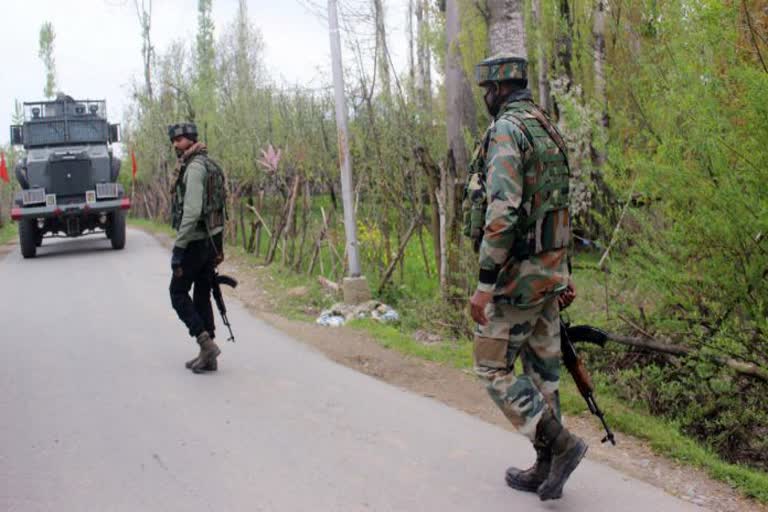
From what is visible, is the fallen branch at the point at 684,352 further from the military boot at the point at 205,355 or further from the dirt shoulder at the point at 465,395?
the military boot at the point at 205,355

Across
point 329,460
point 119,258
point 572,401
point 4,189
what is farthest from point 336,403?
point 4,189

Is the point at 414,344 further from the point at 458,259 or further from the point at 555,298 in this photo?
the point at 555,298

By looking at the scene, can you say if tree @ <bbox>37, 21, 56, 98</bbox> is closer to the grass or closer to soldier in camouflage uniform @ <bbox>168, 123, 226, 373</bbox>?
the grass

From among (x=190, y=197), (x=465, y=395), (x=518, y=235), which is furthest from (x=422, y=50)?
(x=518, y=235)

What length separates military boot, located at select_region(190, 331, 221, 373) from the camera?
6.92 meters

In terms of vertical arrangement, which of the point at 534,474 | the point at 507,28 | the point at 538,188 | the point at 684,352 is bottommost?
the point at 534,474

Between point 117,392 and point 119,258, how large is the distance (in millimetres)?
12355

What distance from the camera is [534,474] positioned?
4180 mm

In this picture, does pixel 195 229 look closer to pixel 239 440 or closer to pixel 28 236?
pixel 239 440

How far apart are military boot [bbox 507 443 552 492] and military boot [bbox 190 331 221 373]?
341cm

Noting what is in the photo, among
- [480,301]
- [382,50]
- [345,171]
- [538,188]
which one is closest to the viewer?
[480,301]

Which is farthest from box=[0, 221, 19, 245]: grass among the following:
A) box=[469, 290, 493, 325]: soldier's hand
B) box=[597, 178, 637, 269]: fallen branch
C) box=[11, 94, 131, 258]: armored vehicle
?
box=[469, 290, 493, 325]: soldier's hand

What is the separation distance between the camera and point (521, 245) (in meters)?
3.91

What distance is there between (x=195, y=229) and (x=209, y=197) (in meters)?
0.31
